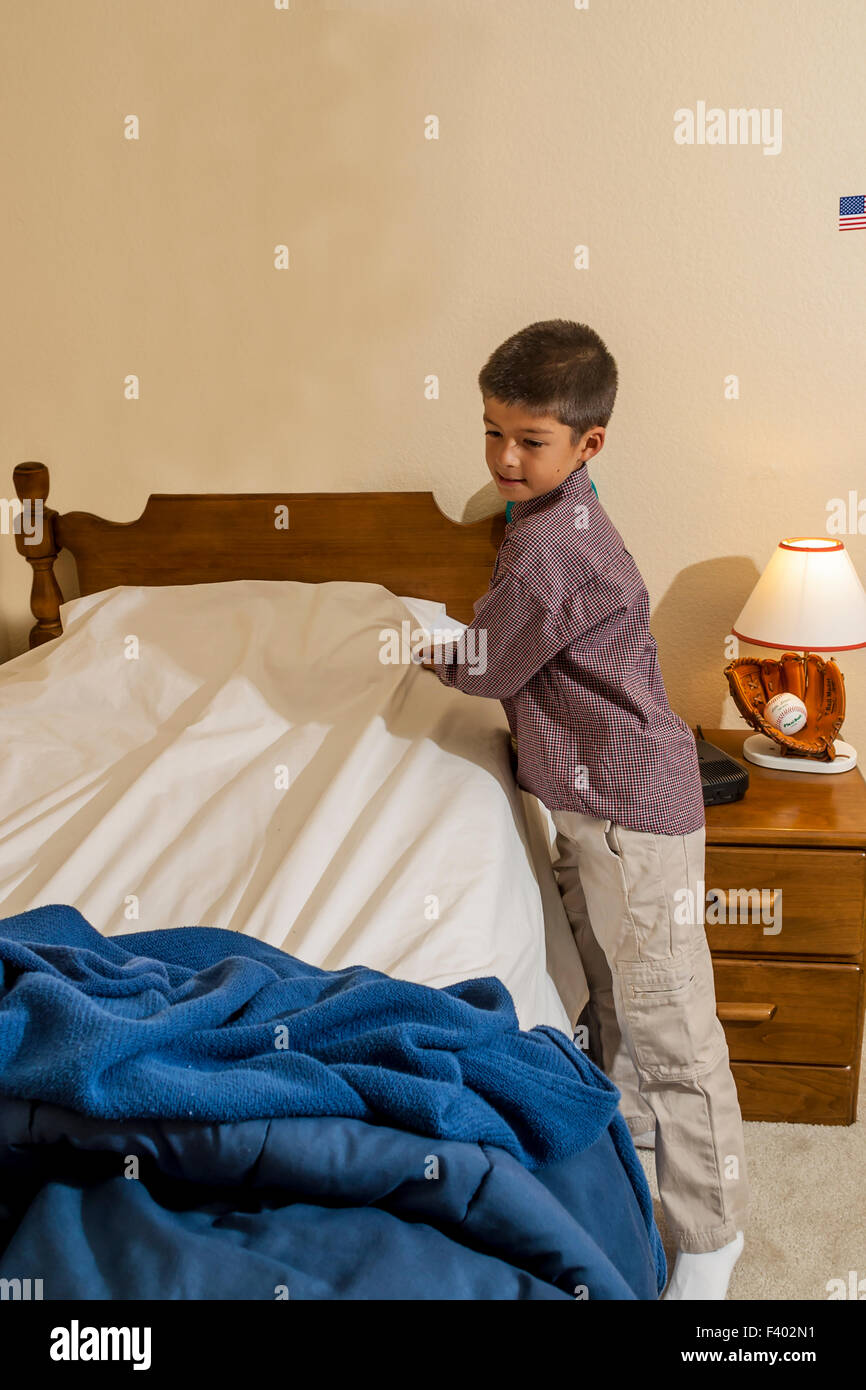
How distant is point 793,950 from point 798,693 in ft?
1.66

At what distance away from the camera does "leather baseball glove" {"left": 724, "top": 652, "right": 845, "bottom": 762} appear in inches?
82.8

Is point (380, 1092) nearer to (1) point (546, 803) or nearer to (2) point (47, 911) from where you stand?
(2) point (47, 911)

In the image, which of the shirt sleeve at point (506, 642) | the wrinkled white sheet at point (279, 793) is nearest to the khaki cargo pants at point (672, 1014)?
the wrinkled white sheet at point (279, 793)

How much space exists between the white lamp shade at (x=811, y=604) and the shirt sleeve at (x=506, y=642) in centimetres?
68

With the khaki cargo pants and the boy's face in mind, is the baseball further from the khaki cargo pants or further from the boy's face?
the boy's face

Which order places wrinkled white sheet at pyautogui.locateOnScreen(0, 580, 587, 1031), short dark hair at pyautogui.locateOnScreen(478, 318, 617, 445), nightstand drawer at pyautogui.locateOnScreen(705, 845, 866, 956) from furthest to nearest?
nightstand drawer at pyautogui.locateOnScreen(705, 845, 866, 956)
short dark hair at pyautogui.locateOnScreen(478, 318, 617, 445)
wrinkled white sheet at pyautogui.locateOnScreen(0, 580, 587, 1031)

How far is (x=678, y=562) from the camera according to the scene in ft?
7.54

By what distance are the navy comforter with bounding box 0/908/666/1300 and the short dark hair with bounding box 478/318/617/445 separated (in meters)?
0.84

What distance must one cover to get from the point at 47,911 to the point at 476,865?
57 cm

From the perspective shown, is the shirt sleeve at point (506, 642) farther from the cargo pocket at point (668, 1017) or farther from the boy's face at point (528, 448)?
the cargo pocket at point (668, 1017)

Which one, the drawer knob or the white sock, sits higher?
the drawer knob

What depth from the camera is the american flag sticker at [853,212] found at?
2.06m

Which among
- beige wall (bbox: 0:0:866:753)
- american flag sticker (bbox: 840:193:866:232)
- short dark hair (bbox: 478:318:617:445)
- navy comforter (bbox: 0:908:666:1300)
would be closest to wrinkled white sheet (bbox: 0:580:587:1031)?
navy comforter (bbox: 0:908:666:1300)
